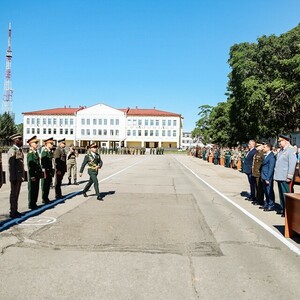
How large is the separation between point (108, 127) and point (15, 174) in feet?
359

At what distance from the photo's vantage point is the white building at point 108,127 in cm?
11744

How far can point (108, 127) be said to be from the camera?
117 meters

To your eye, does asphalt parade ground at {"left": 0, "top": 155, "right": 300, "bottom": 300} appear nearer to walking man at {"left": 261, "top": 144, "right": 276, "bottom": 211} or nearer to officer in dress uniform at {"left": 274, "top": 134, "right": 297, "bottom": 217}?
walking man at {"left": 261, "top": 144, "right": 276, "bottom": 211}

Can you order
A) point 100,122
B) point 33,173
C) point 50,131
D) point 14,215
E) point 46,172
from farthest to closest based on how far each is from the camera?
point 50,131 < point 100,122 < point 46,172 < point 33,173 < point 14,215

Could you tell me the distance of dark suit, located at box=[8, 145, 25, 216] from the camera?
867 cm

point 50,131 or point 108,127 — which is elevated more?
point 108,127

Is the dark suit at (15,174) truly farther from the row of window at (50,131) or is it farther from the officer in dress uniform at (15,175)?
the row of window at (50,131)

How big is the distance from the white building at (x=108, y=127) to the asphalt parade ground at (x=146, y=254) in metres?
108

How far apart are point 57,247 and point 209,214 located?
4489 mm

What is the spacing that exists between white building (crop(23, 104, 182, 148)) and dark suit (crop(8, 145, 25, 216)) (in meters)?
107

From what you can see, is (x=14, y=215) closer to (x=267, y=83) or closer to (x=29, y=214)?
(x=29, y=214)

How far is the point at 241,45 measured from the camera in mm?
45031

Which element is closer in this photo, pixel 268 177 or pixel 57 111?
pixel 268 177

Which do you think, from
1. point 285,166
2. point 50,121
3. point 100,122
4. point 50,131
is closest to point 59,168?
point 285,166
